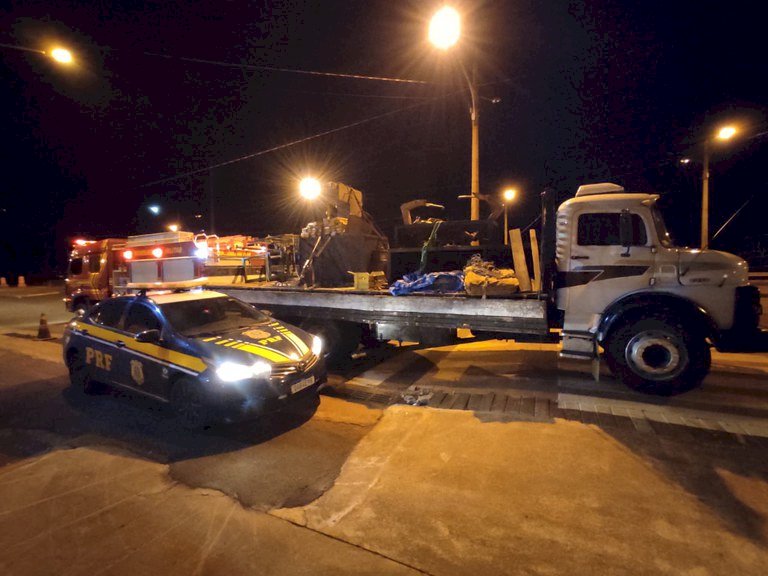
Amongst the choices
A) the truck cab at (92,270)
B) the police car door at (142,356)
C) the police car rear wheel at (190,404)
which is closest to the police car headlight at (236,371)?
the police car rear wheel at (190,404)

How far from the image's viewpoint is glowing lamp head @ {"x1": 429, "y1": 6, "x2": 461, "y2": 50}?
709 cm

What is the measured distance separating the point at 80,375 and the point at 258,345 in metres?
3.39

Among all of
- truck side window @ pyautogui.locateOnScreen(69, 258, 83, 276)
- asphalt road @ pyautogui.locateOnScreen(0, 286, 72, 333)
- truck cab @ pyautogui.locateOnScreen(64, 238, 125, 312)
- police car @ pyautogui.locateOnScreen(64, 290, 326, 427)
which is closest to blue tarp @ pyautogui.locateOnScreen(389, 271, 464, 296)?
police car @ pyautogui.locateOnScreen(64, 290, 326, 427)

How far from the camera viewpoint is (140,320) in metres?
5.48

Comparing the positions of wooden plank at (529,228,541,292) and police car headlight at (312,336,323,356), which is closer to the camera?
police car headlight at (312,336,323,356)

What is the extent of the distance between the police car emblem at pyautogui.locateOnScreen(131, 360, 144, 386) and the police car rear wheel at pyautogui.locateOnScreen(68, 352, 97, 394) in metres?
1.29

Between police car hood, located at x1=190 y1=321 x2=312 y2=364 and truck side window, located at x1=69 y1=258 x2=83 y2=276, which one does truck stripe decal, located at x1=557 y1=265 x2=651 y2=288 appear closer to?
police car hood, located at x1=190 y1=321 x2=312 y2=364

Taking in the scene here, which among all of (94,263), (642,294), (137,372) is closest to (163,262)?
(94,263)

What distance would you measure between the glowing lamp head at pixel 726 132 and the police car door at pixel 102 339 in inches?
646

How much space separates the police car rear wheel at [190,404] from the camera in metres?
4.62

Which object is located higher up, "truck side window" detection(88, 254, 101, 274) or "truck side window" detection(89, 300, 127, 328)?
"truck side window" detection(88, 254, 101, 274)

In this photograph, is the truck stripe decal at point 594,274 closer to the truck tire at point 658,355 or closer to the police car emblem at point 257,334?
the truck tire at point 658,355

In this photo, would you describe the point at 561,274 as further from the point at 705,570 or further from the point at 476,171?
the point at 476,171

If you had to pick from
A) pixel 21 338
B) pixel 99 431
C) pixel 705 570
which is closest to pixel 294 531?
pixel 705 570
